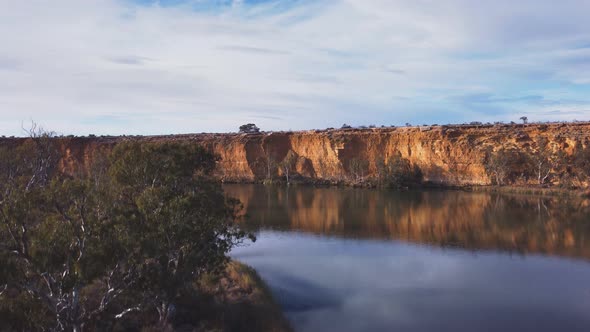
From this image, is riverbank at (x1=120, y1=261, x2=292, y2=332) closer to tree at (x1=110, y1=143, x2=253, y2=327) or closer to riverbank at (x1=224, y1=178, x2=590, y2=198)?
tree at (x1=110, y1=143, x2=253, y2=327)

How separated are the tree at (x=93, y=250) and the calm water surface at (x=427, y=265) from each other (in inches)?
156

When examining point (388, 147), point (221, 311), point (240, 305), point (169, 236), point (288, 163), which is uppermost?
point (388, 147)

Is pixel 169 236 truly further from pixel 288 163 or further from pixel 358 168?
pixel 288 163

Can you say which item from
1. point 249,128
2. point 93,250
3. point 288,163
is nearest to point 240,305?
point 93,250

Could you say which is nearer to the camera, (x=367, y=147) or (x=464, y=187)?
(x=464, y=187)

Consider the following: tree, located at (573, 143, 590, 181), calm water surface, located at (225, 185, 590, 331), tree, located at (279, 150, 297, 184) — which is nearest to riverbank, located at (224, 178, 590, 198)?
tree, located at (279, 150, 297, 184)

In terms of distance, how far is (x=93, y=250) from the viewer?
802cm

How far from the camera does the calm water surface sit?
44.1 feet

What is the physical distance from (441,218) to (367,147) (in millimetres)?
26205

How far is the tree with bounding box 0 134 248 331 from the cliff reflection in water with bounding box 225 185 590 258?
48.9 feet

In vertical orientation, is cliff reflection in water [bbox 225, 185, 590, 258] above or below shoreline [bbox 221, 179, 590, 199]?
below

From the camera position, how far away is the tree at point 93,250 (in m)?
7.71

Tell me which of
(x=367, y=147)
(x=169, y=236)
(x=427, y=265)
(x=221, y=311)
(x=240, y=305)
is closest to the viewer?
(x=169, y=236)

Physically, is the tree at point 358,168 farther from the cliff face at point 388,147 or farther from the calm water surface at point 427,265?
the calm water surface at point 427,265
